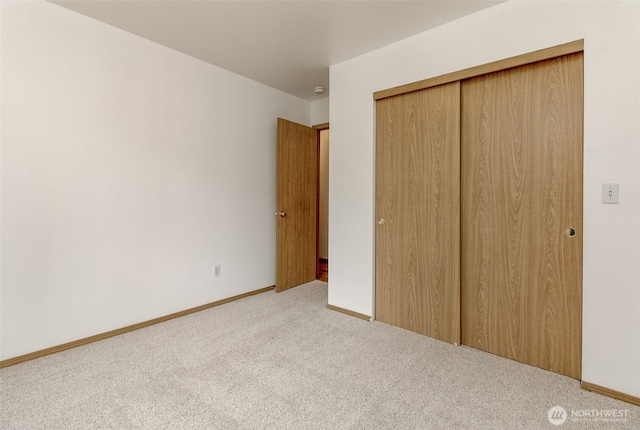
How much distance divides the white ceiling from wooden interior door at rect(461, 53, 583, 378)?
67 cm

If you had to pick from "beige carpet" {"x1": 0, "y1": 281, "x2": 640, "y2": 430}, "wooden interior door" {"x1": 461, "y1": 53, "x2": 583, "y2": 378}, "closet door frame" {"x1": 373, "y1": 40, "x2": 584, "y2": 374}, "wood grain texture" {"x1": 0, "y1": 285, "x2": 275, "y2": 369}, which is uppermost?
"closet door frame" {"x1": 373, "y1": 40, "x2": 584, "y2": 374}

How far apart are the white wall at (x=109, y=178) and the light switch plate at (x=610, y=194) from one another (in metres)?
2.95

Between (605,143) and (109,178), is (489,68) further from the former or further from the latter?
(109,178)

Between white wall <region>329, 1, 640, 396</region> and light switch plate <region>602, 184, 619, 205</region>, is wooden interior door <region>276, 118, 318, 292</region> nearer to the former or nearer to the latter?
white wall <region>329, 1, 640, 396</region>

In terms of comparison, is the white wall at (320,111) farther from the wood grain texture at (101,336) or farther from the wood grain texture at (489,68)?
the wood grain texture at (101,336)

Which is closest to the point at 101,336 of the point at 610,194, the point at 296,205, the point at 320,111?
the point at 296,205

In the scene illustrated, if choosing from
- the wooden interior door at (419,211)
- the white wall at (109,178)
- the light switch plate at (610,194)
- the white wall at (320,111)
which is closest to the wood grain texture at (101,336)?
the white wall at (109,178)

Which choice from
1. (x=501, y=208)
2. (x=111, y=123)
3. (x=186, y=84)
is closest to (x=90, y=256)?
(x=111, y=123)

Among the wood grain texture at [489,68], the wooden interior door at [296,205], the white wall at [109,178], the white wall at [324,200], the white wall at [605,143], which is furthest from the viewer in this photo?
the white wall at [324,200]

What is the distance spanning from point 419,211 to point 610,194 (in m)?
1.14

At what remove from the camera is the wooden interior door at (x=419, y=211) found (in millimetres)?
2359

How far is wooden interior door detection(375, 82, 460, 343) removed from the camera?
236 cm

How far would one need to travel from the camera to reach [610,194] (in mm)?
1696

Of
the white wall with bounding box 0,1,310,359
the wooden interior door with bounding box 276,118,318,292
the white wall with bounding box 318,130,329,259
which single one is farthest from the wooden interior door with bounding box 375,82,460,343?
the white wall with bounding box 318,130,329,259
